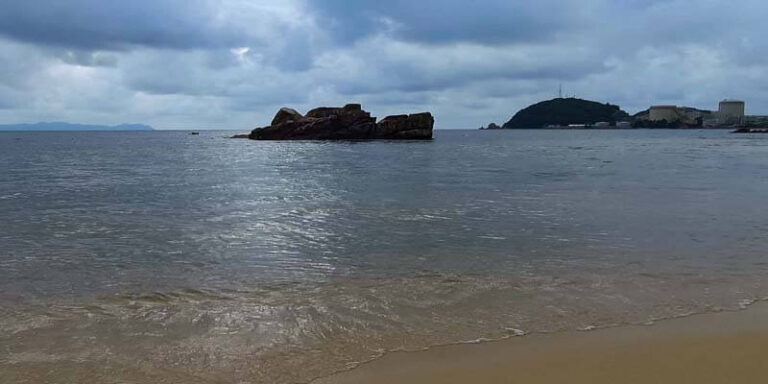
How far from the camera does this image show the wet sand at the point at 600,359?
15.9 feet

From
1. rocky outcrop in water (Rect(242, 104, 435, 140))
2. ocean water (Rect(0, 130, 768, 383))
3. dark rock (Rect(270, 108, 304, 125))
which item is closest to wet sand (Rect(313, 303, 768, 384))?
ocean water (Rect(0, 130, 768, 383))

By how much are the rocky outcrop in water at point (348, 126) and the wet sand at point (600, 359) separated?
97.3m

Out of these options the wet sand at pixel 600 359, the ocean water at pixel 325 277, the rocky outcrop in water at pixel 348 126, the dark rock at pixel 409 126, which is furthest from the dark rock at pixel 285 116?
the wet sand at pixel 600 359

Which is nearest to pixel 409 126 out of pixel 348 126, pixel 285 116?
pixel 348 126

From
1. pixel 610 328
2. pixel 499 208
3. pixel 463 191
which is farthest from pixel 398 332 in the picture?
pixel 463 191

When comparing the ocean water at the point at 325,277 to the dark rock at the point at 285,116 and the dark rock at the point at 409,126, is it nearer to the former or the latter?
the dark rock at the point at 409,126

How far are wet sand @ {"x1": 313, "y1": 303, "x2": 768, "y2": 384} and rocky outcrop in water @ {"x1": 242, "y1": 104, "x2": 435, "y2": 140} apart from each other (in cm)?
9728

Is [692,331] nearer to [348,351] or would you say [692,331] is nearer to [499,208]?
[348,351]

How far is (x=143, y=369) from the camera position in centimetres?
511

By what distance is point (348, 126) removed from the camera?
348 feet

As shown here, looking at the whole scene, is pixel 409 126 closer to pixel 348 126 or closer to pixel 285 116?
pixel 348 126

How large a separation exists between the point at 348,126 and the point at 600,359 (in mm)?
102328

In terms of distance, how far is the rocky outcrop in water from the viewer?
338ft

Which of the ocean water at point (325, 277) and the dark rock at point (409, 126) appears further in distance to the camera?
the dark rock at point (409, 126)
